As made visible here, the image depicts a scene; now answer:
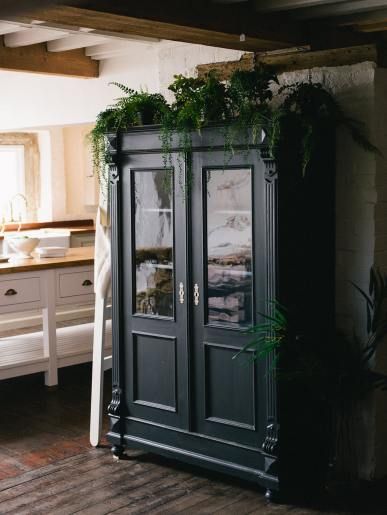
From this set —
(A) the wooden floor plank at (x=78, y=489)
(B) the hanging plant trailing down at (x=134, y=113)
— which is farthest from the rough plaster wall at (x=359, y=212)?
(A) the wooden floor plank at (x=78, y=489)

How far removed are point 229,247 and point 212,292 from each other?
25 centimetres

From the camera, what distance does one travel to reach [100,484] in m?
4.06

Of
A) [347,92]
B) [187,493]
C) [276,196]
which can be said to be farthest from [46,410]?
[347,92]

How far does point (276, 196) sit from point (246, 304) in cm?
58

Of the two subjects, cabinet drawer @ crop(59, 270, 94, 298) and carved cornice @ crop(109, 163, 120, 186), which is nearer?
carved cornice @ crop(109, 163, 120, 186)

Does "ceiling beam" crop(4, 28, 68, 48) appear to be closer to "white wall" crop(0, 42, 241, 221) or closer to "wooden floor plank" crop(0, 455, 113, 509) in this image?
"white wall" crop(0, 42, 241, 221)

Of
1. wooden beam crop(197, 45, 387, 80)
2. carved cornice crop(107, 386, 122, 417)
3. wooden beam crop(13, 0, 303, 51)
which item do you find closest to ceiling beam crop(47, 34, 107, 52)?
wooden beam crop(197, 45, 387, 80)

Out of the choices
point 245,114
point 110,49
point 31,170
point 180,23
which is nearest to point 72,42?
point 110,49

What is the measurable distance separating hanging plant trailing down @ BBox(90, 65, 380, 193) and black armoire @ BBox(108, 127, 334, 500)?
0.05 meters

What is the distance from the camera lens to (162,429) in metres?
4.29

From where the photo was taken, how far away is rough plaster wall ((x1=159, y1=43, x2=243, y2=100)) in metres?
4.85

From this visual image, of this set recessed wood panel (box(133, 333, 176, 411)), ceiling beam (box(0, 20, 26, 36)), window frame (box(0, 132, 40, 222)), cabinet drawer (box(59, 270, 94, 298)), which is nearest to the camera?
recessed wood panel (box(133, 333, 176, 411))

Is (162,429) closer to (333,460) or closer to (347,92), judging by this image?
(333,460)

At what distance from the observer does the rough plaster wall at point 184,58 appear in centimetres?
485
